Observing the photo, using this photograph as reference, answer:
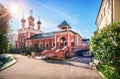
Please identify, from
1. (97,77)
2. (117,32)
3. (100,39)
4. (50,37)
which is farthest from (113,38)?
(50,37)

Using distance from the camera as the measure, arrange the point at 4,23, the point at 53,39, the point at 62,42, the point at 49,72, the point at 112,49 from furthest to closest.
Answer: the point at 53,39 → the point at 62,42 → the point at 4,23 → the point at 49,72 → the point at 112,49

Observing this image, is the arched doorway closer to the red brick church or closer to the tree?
the red brick church

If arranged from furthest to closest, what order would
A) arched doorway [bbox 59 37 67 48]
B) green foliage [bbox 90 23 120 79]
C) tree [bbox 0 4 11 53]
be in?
arched doorway [bbox 59 37 67 48]
tree [bbox 0 4 11 53]
green foliage [bbox 90 23 120 79]

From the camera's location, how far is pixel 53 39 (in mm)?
49094

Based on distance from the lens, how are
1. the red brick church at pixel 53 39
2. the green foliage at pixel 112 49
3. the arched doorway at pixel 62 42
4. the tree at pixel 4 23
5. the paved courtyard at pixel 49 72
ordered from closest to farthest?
1. the green foliage at pixel 112 49
2. the paved courtyard at pixel 49 72
3. the tree at pixel 4 23
4. the red brick church at pixel 53 39
5. the arched doorway at pixel 62 42

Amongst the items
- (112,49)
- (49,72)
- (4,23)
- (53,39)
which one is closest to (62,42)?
(53,39)

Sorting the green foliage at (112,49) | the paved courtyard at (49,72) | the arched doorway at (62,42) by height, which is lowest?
the paved courtyard at (49,72)

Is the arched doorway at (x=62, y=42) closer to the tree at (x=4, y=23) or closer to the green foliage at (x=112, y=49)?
the tree at (x=4, y=23)

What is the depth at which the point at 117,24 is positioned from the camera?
12328 millimetres

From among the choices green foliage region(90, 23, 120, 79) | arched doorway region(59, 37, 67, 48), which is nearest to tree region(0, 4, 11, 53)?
green foliage region(90, 23, 120, 79)

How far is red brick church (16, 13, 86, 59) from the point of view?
39800mm

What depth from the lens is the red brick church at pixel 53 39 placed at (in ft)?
131

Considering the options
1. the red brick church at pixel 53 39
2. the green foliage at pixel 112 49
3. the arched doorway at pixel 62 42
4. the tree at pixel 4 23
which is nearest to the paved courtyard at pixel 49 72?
the tree at pixel 4 23

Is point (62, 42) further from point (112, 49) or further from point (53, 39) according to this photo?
point (112, 49)
